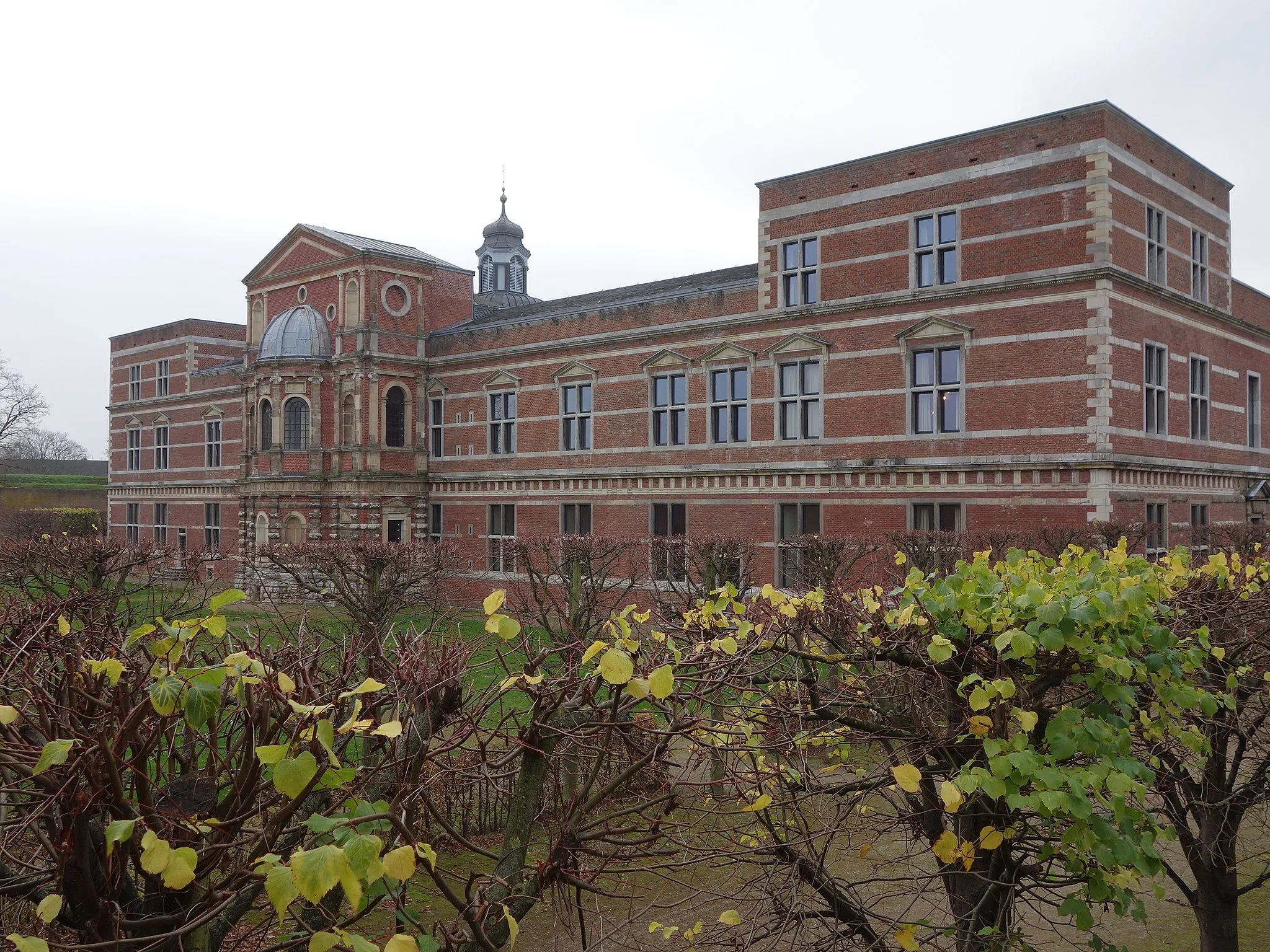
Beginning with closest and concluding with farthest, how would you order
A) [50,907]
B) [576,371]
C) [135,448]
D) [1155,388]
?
1. [50,907]
2. [1155,388]
3. [576,371]
4. [135,448]

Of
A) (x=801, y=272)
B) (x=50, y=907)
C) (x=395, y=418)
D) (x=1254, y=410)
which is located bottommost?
(x=50, y=907)

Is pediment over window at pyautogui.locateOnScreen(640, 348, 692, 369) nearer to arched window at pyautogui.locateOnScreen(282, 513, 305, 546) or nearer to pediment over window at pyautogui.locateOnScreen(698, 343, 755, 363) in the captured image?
pediment over window at pyautogui.locateOnScreen(698, 343, 755, 363)

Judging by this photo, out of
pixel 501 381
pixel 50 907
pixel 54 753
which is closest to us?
pixel 54 753

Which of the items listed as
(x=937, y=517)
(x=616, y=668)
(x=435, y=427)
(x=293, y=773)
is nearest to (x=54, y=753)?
(x=293, y=773)

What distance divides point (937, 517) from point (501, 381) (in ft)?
46.1

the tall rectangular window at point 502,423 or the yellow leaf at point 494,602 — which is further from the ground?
the tall rectangular window at point 502,423

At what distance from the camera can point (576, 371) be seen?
28625 mm

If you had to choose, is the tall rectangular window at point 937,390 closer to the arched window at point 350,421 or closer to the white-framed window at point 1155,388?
the white-framed window at point 1155,388

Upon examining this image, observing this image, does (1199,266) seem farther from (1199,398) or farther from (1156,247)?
(1199,398)

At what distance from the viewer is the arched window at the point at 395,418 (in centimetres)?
3219

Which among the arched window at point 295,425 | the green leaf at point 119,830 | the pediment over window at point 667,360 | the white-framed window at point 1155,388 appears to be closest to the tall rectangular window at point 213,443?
the arched window at point 295,425

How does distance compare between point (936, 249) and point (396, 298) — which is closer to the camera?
point (936, 249)

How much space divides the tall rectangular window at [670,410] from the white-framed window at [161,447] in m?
24.8

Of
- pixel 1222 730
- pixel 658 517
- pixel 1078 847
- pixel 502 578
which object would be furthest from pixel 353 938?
pixel 502 578
